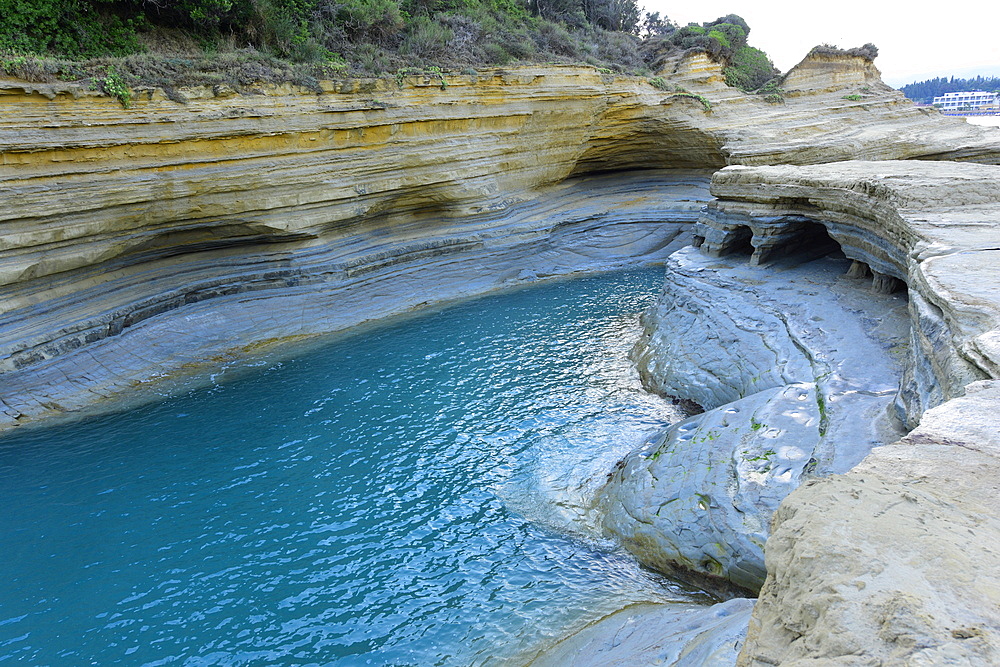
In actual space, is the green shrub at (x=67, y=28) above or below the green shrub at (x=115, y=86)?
above

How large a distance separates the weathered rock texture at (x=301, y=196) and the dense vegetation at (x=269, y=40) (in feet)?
1.98

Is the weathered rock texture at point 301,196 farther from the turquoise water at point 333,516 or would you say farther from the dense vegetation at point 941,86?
the dense vegetation at point 941,86

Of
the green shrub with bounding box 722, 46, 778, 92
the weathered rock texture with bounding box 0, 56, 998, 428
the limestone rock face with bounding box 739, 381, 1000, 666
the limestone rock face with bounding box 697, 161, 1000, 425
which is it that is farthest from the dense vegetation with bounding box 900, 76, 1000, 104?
the limestone rock face with bounding box 739, 381, 1000, 666

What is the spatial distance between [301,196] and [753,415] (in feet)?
33.9

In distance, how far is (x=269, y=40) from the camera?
586 inches

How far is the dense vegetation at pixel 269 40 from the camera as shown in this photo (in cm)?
1124

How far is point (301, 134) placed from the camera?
505 inches

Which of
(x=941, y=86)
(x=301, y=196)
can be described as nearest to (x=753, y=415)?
(x=301, y=196)

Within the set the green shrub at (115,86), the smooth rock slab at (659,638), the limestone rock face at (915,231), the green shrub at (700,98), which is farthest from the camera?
the green shrub at (700,98)

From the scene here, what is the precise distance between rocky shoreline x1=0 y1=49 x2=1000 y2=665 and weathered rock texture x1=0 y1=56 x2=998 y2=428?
52 mm

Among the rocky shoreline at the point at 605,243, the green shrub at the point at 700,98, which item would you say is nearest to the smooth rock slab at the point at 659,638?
the rocky shoreline at the point at 605,243

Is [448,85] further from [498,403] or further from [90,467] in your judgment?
[90,467]

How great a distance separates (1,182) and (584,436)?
980 centimetres

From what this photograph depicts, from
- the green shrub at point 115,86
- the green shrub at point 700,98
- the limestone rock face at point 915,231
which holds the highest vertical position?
the green shrub at point 700,98
